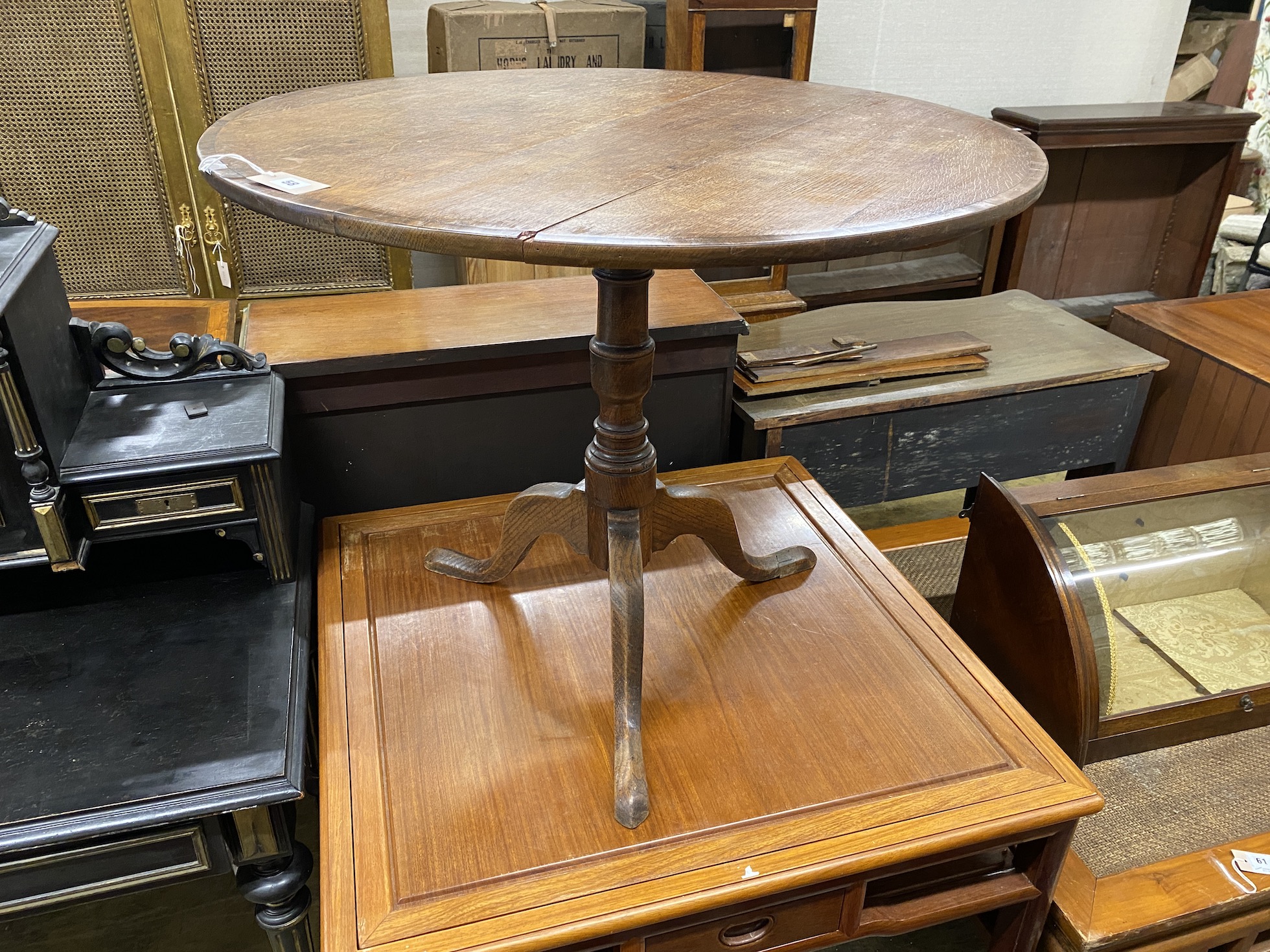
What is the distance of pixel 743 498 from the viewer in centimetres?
179

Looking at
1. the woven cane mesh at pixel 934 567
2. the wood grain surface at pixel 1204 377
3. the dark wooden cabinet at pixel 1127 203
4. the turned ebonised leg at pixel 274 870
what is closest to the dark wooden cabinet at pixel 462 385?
the woven cane mesh at pixel 934 567

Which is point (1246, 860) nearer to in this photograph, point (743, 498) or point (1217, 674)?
point (1217, 674)

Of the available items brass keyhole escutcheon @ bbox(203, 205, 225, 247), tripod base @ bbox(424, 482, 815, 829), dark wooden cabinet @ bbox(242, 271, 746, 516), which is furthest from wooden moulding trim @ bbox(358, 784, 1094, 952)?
brass keyhole escutcheon @ bbox(203, 205, 225, 247)

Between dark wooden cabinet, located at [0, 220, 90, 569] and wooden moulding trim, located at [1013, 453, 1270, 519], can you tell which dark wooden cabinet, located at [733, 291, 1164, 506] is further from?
dark wooden cabinet, located at [0, 220, 90, 569]

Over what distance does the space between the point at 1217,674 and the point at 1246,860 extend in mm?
308

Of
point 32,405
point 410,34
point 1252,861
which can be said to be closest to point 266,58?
point 410,34

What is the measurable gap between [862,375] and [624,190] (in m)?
1.09

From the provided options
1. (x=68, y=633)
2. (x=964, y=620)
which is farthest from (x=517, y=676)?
(x=964, y=620)

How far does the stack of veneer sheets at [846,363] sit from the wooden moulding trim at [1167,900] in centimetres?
101

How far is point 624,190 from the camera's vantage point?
37.0 inches

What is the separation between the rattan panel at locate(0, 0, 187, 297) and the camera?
2.14 metres

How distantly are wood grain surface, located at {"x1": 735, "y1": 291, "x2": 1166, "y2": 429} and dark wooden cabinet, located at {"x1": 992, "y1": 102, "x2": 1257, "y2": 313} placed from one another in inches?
43.1

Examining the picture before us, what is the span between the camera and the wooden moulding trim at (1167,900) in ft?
4.19

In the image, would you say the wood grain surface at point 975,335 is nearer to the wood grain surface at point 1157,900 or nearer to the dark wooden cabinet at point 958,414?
the dark wooden cabinet at point 958,414
